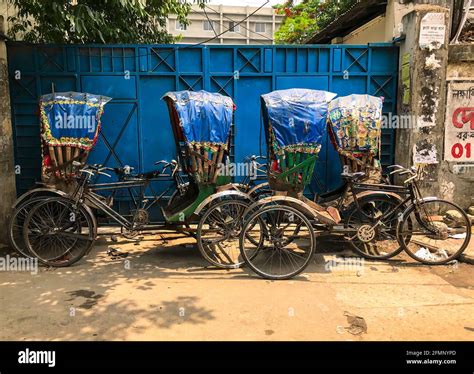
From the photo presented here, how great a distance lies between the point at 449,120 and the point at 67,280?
628cm

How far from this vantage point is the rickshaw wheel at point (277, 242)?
5094 millimetres

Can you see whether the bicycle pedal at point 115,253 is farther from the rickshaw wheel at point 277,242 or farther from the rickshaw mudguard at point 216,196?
the rickshaw wheel at point 277,242

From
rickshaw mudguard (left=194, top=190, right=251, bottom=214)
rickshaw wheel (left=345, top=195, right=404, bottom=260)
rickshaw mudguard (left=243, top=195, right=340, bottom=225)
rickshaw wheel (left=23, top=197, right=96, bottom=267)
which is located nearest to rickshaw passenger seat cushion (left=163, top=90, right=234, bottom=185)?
rickshaw mudguard (left=194, top=190, right=251, bottom=214)

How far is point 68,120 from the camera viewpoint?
576 centimetres

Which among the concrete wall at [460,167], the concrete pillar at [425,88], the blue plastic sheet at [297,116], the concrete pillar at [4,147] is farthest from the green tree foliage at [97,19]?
the concrete wall at [460,167]

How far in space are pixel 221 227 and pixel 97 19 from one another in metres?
3.74

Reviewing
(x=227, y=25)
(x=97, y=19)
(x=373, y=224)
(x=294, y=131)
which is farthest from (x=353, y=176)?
(x=227, y=25)

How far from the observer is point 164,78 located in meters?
7.07

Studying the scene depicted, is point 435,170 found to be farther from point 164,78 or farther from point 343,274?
point 164,78

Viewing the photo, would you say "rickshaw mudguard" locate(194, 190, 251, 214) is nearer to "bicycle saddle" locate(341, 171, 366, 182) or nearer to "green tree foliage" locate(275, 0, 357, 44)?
"bicycle saddle" locate(341, 171, 366, 182)

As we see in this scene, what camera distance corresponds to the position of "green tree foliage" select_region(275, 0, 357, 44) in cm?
1564

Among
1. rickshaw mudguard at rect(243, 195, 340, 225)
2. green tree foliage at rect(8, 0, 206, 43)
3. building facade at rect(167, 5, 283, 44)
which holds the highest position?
building facade at rect(167, 5, 283, 44)

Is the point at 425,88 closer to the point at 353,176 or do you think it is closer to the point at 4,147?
the point at 353,176

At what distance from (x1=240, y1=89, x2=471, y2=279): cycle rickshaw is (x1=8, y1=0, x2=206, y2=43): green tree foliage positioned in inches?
121
